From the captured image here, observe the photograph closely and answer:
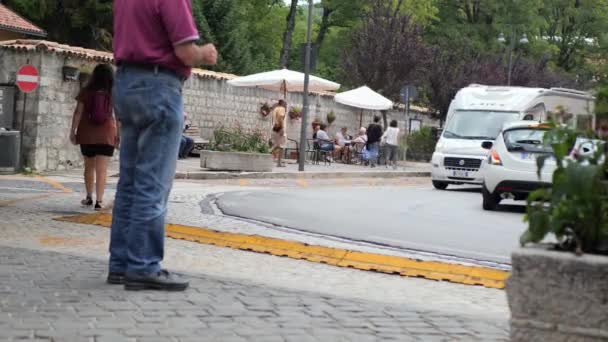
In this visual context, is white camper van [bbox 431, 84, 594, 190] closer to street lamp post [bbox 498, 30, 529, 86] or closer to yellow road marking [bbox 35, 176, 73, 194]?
yellow road marking [bbox 35, 176, 73, 194]

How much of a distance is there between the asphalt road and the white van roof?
547 cm

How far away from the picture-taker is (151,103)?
6.01 m

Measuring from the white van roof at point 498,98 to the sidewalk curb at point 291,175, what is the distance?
12.6ft

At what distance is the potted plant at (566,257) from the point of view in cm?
406

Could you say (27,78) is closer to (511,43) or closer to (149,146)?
(149,146)

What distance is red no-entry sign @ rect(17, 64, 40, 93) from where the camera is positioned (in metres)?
21.9

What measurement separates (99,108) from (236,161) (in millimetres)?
13175

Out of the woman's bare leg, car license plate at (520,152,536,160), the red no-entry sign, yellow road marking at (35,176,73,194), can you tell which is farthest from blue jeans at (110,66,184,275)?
the red no-entry sign

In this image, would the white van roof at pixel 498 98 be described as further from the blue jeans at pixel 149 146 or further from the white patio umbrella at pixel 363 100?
the blue jeans at pixel 149 146

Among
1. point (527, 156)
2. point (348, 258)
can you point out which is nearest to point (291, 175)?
point (527, 156)

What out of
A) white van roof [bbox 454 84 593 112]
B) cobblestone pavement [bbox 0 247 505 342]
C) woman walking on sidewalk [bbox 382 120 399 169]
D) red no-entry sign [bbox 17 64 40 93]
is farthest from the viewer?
woman walking on sidewalk [bbox 382 120 399 169]

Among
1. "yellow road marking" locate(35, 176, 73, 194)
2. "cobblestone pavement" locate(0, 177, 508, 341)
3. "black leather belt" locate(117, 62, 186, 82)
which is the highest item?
"black leather belt" locate(117, 62, 186, 82)

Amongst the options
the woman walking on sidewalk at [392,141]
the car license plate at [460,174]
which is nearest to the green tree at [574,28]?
the woman walking on sidewalk at [392,141]

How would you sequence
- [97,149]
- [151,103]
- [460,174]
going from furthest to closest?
[460,174], [97,149], [151,103]
